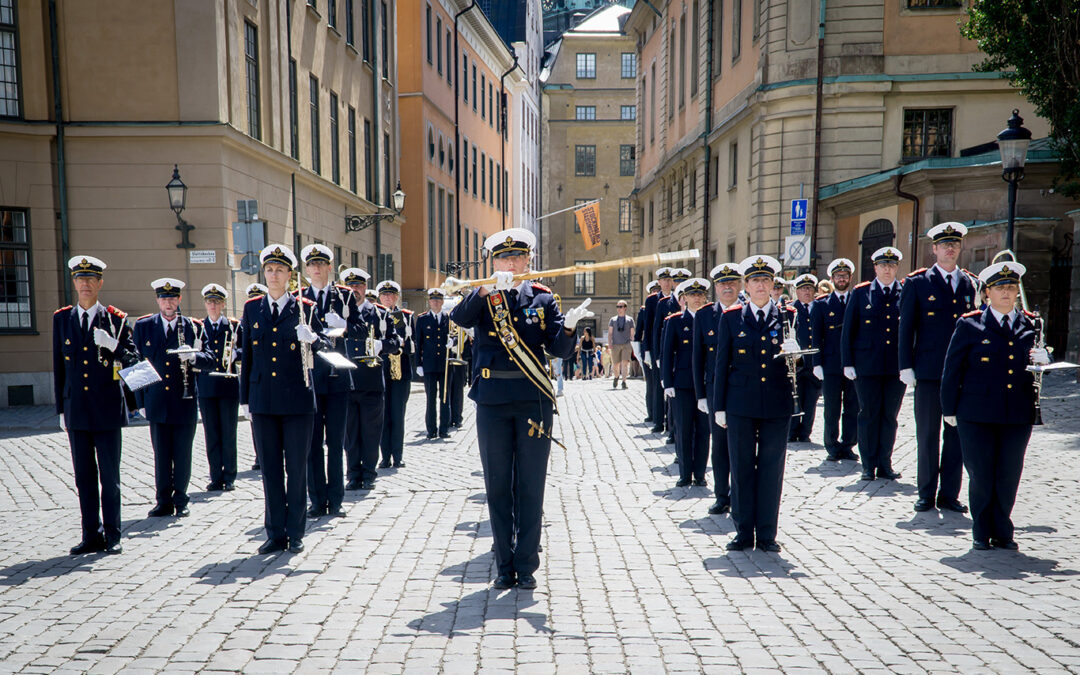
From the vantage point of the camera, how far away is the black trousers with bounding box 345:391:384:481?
30.3 feet

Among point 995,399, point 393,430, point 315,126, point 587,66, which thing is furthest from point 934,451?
point 587,66

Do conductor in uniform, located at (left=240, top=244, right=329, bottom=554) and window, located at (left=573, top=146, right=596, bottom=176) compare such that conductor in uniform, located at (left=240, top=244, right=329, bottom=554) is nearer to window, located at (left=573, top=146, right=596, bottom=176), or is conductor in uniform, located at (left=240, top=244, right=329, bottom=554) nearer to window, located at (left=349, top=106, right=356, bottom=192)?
window, located at (left=349, top=106, right=356, bottom=192)

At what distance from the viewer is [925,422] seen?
26.3 feet

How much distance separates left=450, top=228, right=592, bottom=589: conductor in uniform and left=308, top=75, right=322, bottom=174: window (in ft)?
67.1

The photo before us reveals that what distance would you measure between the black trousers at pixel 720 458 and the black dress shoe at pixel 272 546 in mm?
3405

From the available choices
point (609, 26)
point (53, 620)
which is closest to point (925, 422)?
point (53, 620)

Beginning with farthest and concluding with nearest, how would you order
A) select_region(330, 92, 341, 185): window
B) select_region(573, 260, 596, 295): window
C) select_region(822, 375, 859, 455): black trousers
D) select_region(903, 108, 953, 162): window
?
select_region(573, 260, 596, 295): window, select_region(330, 92, 341, 185): window, select_region(903, 108, 953, 162): window, select_region(822, 375, 859, 455): black trousers

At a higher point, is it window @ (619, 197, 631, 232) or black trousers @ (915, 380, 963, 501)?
window @ (619, 197, 631, 232)

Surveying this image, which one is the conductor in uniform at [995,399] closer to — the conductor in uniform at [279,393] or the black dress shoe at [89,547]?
the conductor in uniform at [279,393]

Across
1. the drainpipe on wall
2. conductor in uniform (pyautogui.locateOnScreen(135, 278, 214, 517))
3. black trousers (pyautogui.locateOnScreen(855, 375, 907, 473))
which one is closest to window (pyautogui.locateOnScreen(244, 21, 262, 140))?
the drainpipe on wall

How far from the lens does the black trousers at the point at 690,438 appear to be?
9.07 meters

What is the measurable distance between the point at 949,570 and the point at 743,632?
1.98m

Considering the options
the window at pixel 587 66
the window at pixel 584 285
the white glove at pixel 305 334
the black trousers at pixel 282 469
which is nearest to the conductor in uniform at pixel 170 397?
the black trousers at pixel 282 469

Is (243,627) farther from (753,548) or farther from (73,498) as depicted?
(73,498)
